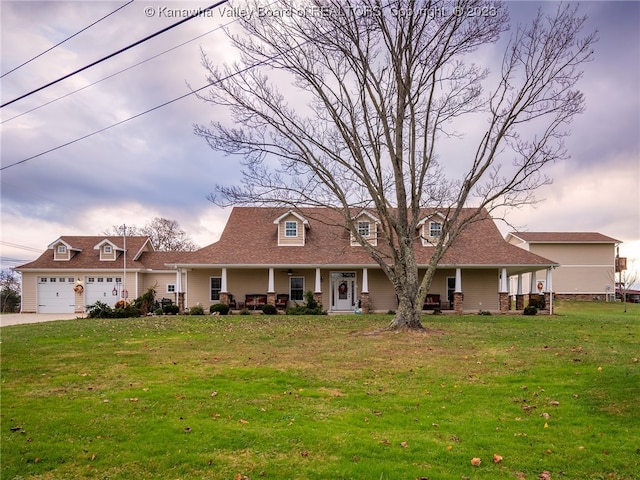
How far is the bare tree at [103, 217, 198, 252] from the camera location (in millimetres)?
52531

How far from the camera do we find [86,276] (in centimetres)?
3381

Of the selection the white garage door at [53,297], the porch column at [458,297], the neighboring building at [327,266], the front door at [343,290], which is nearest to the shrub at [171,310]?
the neighboring building at [327,266]

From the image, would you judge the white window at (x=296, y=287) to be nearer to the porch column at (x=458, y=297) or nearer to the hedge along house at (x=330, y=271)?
the hedge along house at (x=330, y=271)

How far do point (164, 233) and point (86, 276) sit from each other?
19.4 m

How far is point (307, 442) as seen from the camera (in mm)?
5594

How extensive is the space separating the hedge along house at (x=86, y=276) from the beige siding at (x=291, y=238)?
9393 millimetres

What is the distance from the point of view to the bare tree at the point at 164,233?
172 feet

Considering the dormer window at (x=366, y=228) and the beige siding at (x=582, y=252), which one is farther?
the beige siding at (x=582, y=252)

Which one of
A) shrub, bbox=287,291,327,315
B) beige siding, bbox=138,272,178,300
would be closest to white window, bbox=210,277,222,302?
shrub, bbox=287,291,327,315

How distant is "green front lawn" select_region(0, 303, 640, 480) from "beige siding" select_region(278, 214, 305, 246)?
49.6ft

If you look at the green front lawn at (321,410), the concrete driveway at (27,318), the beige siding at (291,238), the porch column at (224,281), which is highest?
the beige siding at (291,238)

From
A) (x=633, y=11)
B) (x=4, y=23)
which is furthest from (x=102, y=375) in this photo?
(x=633, y=11)

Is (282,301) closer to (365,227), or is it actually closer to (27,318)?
(365,227)

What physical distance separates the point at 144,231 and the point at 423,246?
36185mm
